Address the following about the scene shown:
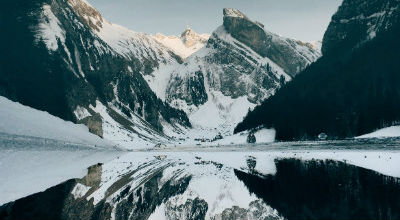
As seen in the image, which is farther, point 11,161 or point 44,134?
point 44,134

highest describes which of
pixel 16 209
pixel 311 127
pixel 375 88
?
pixel 375 88

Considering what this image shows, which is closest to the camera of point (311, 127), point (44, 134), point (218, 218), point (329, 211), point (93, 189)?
point (329, 211)

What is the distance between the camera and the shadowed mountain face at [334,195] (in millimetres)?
25067

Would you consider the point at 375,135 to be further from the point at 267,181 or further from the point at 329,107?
the point at 267,181

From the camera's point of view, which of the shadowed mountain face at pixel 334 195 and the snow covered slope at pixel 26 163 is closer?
the shadowed mountain face at pixel 334 195

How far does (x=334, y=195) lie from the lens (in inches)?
1233

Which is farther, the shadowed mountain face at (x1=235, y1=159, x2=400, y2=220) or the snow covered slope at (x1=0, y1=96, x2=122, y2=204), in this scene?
the snow covered slope at (x1=0, y1=96, x2=122, y2=204)

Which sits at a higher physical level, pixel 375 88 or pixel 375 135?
pixel 375 88

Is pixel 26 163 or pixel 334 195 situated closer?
pixel 334 195

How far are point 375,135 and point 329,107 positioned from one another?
42.7 meters

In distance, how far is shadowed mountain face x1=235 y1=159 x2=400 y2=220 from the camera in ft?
82.2

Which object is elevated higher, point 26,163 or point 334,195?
point 334,195

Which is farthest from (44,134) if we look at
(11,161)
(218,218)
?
(218,218)

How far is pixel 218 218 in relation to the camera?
97.4 ft
